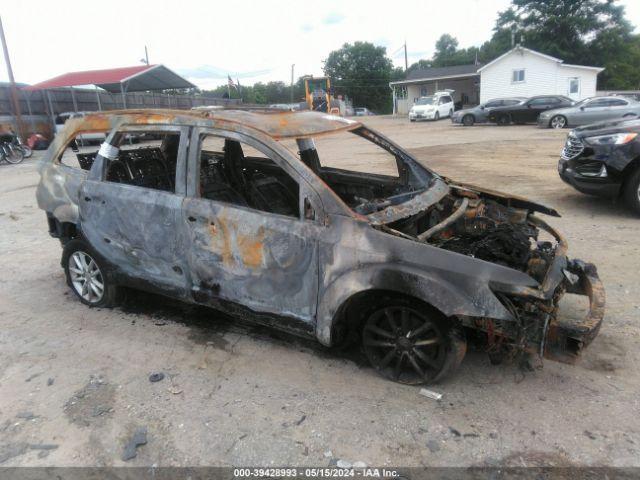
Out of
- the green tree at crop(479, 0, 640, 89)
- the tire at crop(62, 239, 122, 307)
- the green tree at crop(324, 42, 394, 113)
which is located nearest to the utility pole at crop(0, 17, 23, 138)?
the tire at crop(62, 239, 122, 307)

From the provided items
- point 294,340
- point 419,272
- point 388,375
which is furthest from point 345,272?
point 294,340

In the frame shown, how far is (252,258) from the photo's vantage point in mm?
3238

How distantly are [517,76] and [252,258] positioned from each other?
34.9 meters

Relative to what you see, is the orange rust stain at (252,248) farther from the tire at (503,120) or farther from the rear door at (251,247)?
the tire at (503,120)

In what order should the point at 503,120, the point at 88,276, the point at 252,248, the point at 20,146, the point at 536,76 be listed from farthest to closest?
1. the point at 536,76
2. the point at 503,120
3. the point at 20,146
4. the point at 88,276
5. the point at 252,248

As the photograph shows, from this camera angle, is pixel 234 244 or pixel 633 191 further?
pixel 633 191

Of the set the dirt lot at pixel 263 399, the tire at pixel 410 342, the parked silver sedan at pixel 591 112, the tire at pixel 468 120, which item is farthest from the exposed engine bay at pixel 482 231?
the tire at pixel 468 120

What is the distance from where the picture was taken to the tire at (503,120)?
22.8m

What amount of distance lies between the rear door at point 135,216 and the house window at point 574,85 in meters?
34.4

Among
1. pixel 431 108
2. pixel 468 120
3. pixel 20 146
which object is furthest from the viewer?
pixel 431 108

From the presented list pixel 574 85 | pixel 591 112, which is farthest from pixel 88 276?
pixel 574 85

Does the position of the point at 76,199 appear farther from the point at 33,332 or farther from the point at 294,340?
the point at 294,340

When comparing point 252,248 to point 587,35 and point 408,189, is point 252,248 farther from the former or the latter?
point 587,35

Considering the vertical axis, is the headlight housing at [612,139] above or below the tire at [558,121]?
above
